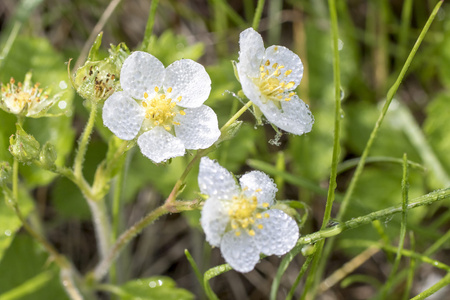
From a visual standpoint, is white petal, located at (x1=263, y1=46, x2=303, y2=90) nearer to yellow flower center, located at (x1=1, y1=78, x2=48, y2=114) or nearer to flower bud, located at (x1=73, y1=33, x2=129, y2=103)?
flower bud, located at (x1=73, y1=33, x2=129, y2=103)

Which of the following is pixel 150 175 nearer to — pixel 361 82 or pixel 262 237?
pixel 262 237

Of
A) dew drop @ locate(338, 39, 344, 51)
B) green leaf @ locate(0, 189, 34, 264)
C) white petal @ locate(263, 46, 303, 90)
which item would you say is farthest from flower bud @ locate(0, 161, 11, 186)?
dew drop @ locate(338, 39, 344, 51)

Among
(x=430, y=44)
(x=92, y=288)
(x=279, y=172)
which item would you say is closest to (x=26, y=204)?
(x=92, y=288)

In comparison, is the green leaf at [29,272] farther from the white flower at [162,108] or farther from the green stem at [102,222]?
the white flower at [162,108]

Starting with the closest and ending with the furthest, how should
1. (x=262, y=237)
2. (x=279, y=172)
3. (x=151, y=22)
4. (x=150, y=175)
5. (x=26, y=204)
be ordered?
(x=262, y=237), (x=151, y=22), (x=279, y=172), (x=26, y=204), (x=150, y=175)

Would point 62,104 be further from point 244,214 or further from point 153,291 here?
point 244,214

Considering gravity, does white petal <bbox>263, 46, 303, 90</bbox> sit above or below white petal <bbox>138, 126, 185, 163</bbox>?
above
